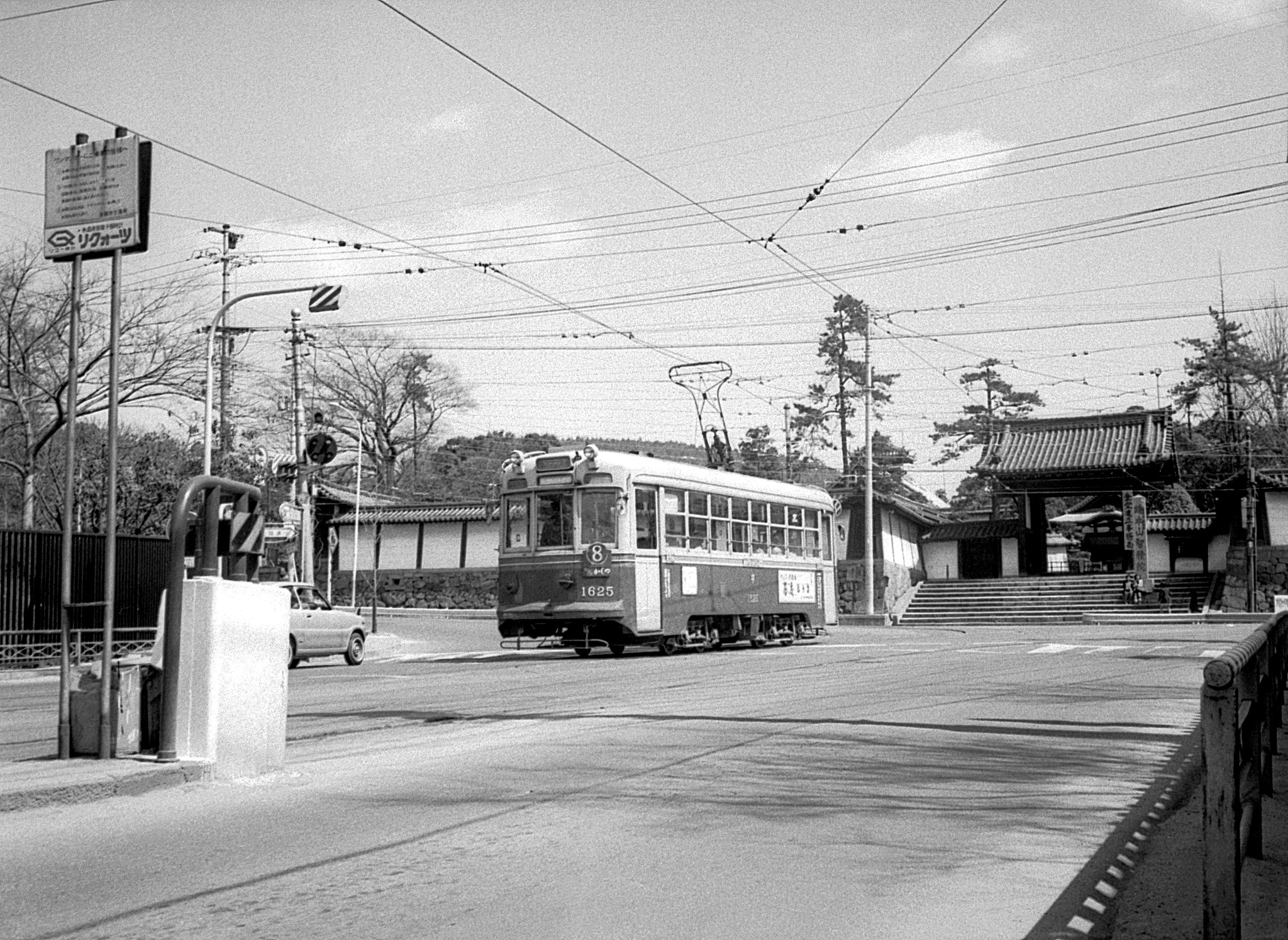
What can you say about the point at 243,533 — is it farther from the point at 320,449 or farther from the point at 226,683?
the point at 320,449

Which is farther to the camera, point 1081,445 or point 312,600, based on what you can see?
point 1081,445

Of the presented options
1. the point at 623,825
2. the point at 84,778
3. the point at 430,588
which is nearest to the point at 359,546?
the point at 430,588

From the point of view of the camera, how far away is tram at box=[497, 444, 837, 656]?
69.9ft

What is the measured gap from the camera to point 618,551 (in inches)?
835

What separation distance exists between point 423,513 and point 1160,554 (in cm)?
2703

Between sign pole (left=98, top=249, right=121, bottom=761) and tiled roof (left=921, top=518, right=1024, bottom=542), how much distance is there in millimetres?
44479

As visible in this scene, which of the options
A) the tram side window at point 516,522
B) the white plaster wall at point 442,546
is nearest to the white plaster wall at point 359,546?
the white plaster wall at point 442,546

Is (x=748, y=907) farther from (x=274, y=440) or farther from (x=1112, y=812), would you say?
(x=274, y=440)

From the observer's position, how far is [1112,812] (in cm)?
721

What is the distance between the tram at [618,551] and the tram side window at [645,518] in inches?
0.7

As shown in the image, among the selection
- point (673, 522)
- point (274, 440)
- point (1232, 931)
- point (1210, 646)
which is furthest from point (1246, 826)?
point (274, 440)

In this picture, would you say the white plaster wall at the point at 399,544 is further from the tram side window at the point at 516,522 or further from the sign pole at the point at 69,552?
the sign pole at the point at 69,552

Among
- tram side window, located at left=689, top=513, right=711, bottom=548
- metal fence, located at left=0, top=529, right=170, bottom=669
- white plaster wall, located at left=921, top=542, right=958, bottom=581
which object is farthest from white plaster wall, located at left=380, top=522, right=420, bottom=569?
tram side window, located at left=689, top=513, right=711, bottom=548

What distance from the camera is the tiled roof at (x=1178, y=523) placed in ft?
150
